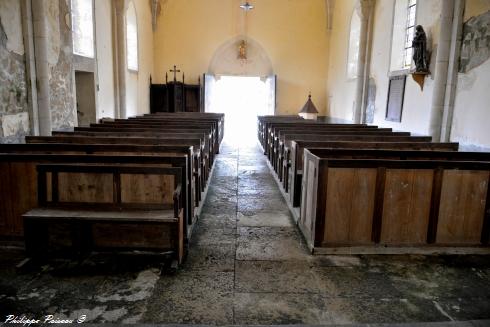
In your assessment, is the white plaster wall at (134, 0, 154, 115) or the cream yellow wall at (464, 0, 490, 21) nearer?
the cream yellow wall at (464, 0, 490, 21)

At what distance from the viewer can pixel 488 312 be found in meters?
2.75

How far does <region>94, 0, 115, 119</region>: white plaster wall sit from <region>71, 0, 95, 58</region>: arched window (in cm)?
27

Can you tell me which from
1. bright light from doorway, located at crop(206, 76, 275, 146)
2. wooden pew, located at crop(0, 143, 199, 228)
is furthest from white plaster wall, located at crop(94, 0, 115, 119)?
wooden pew, located at crop(0, 143, 199, 228)

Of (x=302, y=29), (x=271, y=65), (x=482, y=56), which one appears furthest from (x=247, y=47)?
(x=482, y=56)

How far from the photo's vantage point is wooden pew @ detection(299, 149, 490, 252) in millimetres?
3658

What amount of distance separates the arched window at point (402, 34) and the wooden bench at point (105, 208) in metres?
7.90

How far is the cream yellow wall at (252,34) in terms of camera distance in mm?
15859

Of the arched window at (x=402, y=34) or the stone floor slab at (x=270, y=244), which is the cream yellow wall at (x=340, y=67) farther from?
the stone floor slab at (x=270, y=244)

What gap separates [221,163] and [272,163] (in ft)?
4.34

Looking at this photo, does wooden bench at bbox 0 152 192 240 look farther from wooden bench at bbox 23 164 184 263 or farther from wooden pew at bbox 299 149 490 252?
wooden pew at bbox 299 149 490 252

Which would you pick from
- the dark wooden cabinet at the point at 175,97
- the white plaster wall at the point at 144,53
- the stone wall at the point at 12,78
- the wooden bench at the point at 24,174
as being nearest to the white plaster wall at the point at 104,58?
the white plaster wall at the point at 144,53

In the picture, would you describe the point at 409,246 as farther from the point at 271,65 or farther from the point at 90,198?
the point at 271,65

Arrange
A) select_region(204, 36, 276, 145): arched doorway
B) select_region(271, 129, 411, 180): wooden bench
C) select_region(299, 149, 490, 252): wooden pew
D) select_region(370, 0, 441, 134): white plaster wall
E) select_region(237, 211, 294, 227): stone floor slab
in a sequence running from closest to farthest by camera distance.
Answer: select_region(299, 149, 490, 252): wooden pew < select_region(237, 211, 294, 227): stone floor slab < select_region(271, 129, 411, 180): wooden bench < select_region(370, 0, 441, 134): white plaster wall < select_region(204, 36, 276, 145): arched doorway

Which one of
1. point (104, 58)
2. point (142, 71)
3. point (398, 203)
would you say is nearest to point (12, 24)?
point (104, 58)
